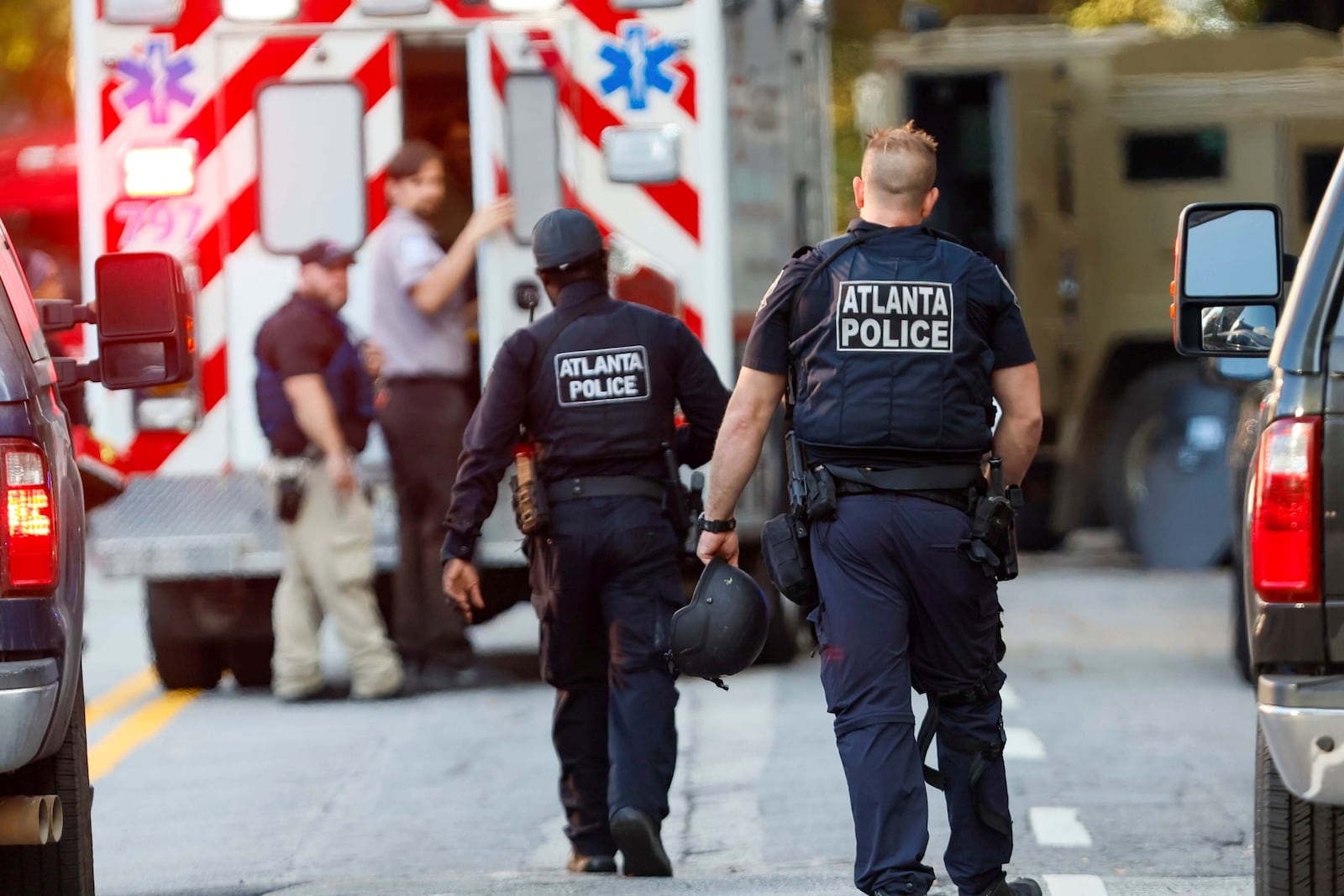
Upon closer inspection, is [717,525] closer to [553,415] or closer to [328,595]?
[553,415]

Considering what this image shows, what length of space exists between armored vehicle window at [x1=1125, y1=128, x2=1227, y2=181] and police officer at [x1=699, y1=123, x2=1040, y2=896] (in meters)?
11.1

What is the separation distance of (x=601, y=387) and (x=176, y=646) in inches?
188

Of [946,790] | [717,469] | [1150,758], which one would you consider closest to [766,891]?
[946,790]

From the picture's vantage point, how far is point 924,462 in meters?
5.51

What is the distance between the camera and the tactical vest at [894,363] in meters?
5.47

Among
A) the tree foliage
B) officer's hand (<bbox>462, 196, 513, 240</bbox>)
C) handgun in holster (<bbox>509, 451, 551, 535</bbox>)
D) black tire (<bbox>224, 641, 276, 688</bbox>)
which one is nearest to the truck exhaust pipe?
handgun in holster (<bbox>509, 451, 551, 535</bbox>)

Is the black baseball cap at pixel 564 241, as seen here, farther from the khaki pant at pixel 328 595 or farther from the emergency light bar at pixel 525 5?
the khaki pant at pixel 328 595

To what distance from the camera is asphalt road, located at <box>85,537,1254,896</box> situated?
266 inches

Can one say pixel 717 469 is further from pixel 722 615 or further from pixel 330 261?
pixel 330 261

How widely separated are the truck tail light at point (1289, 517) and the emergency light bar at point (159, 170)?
6645mm

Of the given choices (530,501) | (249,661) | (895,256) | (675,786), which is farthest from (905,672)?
(249,661)

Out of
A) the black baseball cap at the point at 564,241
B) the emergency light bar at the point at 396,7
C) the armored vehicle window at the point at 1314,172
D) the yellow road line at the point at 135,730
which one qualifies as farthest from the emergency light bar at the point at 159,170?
the armored vehicle window at the point at 1314,172

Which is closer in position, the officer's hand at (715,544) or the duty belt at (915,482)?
the duty belt at (915,482)

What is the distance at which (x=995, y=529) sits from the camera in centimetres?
547
